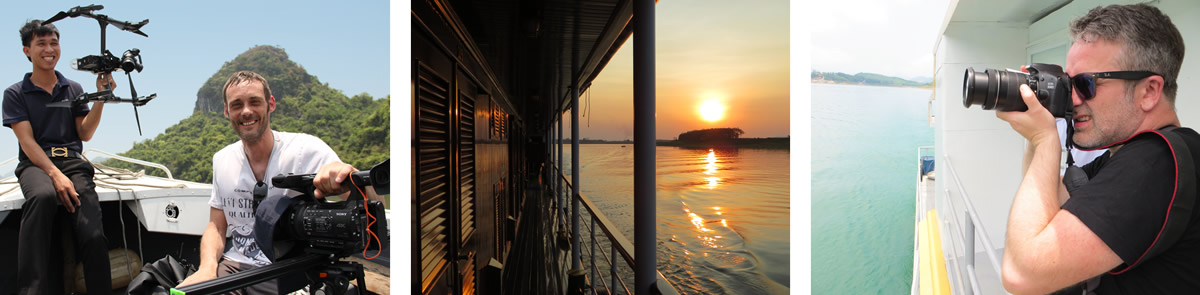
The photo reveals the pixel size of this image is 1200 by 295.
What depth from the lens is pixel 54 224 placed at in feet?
3.89

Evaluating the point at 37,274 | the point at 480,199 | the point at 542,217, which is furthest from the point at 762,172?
the point at 37,274

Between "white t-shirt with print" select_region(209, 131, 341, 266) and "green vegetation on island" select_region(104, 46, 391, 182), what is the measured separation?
0.25 feet

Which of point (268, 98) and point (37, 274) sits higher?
point (268, 98)

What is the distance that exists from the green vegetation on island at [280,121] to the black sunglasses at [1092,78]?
102 cm

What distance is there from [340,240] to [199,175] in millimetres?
1120

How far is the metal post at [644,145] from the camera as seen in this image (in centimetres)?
121

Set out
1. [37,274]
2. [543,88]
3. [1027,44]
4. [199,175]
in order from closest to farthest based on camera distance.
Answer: [37,274] < [199,175] < [1027,44] < [543,88]

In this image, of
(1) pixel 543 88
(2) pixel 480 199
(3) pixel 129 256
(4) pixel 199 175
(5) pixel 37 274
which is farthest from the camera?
(1) pixel 543 88

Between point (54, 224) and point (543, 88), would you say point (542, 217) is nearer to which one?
point (543, 88)

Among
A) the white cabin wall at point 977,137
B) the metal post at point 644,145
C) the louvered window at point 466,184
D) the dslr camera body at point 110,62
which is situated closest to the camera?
the dslr camera body at point 110,62

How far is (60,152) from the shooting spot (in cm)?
117

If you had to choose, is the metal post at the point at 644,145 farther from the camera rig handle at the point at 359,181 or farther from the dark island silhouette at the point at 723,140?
the dark island silhouette at the point at 723,140

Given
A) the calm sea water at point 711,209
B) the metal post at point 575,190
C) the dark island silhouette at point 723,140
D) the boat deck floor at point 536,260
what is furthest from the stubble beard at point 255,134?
the dark island silhouette at point 723,140

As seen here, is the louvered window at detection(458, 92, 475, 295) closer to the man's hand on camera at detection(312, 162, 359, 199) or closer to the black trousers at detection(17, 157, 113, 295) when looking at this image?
the man's hand on camera at detection(312, 162, 359, 199)
